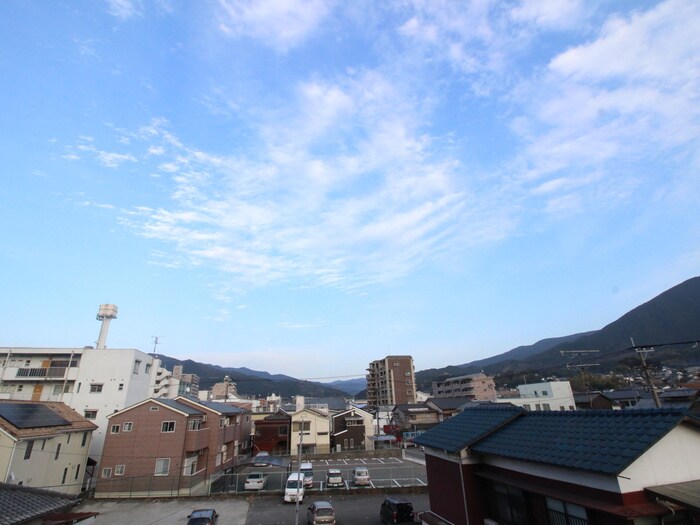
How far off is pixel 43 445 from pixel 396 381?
269 feet

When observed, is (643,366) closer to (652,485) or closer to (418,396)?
(652,485)

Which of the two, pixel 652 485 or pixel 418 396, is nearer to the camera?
pixel 652 485

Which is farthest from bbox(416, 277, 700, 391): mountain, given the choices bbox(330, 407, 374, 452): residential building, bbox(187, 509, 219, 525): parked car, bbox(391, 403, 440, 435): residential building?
bbox(187, 509, 219, 525): parked car

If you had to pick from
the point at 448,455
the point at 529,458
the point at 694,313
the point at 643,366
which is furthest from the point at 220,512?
the point at 694,313

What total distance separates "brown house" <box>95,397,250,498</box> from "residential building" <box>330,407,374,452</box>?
74.8ft

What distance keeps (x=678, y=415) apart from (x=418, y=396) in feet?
340

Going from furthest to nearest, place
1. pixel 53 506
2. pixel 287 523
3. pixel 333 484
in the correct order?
pixel 333 484, pixel 287 523, pixel 53 506

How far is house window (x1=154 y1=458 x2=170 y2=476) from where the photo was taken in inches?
1136

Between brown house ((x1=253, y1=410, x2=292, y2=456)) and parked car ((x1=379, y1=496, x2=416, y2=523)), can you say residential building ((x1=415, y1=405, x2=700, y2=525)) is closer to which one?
parked car ((x1=379, y1=496, x2=416, y2=523))

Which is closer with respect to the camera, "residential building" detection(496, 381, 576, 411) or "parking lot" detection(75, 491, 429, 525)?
"parking lot" detection(75, 491, 429, 525)

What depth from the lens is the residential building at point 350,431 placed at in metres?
52.3

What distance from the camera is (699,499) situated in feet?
22.9

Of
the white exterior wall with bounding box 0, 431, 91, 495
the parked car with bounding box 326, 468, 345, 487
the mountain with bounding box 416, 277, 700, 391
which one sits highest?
the mountain with bounding box 416, 277, 700, 391

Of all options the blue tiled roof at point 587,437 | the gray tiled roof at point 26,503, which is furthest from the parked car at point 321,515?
the blue tiled roof at point 587,437
